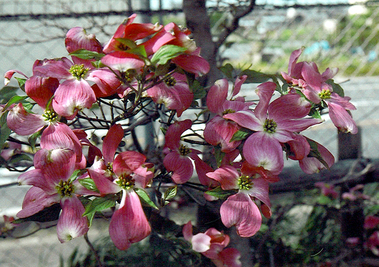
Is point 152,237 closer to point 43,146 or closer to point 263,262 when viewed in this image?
point 43,146

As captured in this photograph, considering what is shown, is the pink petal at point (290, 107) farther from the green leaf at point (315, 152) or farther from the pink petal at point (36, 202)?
the pink petal at point (36, 202)

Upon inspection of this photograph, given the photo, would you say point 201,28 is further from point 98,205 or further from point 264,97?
point 98,205

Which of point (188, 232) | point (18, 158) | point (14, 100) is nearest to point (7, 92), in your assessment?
point (18, 158)

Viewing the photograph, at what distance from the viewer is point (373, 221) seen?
68.4 inches

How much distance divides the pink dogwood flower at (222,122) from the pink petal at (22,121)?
261 millimetres

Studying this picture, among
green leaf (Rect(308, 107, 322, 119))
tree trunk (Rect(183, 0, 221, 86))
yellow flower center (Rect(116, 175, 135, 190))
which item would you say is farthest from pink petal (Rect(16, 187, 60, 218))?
tree trunk (Rect(183, 0, 221, 86))

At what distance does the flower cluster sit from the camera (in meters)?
0.51

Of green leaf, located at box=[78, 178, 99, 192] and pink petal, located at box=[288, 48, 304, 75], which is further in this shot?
pink petal, located at box=[288, 48, 304, 75]

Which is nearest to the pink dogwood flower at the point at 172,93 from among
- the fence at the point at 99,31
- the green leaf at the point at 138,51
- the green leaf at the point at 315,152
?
the green leaf at the point at 138,51

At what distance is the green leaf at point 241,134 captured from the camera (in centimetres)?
56

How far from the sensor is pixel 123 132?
23.0 inches

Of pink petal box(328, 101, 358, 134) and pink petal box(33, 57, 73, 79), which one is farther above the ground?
pink petal box(33, 57, 73, 79)

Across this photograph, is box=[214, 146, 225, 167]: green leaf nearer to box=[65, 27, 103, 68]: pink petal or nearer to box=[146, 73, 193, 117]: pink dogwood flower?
box=[146, 73, 193, 117]: pink dogwood flower

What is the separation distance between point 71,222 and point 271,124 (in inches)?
12.8
